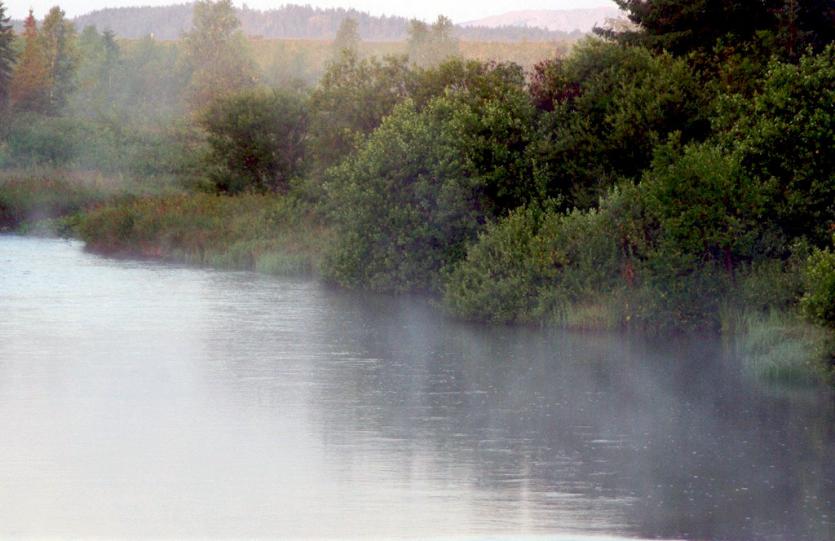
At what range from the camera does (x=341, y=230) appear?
4109 centimetres

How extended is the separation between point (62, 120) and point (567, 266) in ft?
238

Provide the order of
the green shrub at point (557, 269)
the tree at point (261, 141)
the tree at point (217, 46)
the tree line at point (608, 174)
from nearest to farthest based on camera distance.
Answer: the tree line at point (608, 174) < the green shrub at point (557, 269) < the tree at point (261, 141) < the tree at point (217, 46)

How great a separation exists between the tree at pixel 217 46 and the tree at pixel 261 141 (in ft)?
Result: 218

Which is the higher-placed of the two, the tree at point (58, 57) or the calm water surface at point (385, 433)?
the tree at point (58, 57)

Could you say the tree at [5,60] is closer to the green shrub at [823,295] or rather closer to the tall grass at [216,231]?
the tall grass at [216,231]

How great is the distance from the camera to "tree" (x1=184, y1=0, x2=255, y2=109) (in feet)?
420

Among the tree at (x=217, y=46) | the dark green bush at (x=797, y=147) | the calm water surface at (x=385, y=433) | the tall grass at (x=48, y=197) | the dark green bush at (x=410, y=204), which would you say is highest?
the tree at (x=217, y=46)

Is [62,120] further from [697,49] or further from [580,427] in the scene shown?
[580,427]

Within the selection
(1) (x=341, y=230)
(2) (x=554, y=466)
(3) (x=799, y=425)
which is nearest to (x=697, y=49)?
(1) (x=341, y=230)

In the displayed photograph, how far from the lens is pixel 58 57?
133 meters

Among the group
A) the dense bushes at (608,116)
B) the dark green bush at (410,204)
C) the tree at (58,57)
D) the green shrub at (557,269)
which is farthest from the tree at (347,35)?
the green shrub at (557,269)

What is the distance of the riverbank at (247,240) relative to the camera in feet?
87.2

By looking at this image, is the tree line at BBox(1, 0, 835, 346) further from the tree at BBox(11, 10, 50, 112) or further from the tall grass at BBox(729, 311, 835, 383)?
the tree at BBox(11, 10, 50, 112)

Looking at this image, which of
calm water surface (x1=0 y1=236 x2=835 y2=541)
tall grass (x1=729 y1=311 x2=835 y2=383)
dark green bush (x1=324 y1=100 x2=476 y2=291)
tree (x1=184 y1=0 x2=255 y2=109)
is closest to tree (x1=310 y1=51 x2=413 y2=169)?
dark green bush (x1=324 y1=100 x2=476 y2=291)
